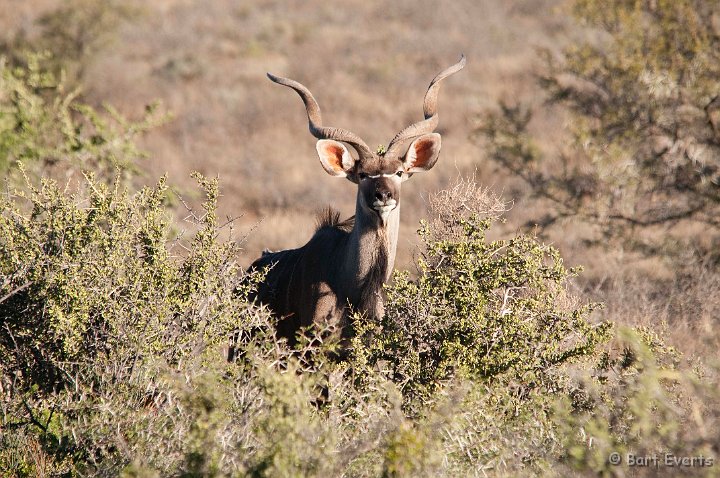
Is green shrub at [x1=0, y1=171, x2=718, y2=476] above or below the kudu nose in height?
below

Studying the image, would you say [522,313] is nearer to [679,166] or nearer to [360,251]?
[360,251]

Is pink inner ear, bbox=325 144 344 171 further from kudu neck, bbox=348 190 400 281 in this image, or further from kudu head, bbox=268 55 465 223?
kudu neck, bbox=348 190 400 281

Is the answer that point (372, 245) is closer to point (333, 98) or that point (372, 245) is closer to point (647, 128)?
point (647, 128)

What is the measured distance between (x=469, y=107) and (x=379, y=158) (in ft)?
49.1

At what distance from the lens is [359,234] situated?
6543 millimetres

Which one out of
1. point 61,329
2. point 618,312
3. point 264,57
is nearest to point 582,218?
point 618,312

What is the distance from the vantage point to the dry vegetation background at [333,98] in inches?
387

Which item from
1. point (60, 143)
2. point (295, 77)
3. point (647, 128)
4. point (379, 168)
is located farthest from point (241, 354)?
point (295, 77)

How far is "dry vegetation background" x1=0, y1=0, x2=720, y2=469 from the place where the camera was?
9.84 m

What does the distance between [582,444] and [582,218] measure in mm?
6202

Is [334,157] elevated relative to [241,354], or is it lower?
elevated

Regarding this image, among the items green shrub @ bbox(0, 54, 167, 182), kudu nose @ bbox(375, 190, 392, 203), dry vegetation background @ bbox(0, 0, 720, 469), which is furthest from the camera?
dry vegetation background @ bbox(0, 0, 720, 469)
